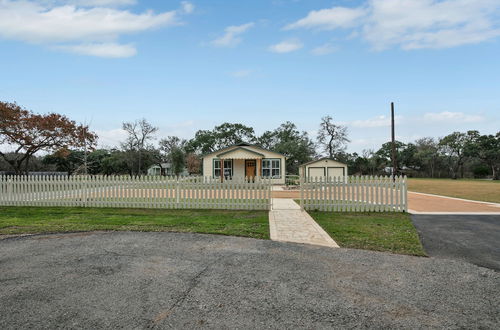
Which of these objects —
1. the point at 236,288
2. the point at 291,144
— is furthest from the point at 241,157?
the point at 291,144

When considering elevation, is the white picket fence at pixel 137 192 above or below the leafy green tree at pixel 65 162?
below

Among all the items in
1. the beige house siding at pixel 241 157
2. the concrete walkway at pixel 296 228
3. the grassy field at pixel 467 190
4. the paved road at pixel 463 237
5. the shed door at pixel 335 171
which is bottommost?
the grassy field at pixel 467 190

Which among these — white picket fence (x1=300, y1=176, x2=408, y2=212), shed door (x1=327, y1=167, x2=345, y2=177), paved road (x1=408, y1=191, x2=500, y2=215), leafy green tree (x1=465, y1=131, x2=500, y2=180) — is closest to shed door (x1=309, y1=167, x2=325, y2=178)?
shed door (x1=327, y1=167, x2=345, y2=177)

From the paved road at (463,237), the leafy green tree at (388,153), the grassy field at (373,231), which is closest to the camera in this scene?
the paved road at (463,237)

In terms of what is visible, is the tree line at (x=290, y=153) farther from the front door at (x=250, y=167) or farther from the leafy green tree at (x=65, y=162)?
the front door at (x=250, y=167)

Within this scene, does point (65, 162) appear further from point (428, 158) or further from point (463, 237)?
point (428, 158)

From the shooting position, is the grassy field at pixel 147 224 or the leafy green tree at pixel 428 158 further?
the leafy green tree at pixel 428 158

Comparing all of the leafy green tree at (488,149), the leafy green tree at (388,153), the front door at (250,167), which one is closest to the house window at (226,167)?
the front door at (250,167)

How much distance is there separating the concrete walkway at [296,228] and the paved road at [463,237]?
6.09 feet

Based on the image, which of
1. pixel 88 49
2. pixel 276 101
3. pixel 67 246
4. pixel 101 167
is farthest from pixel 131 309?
pixel 101 167

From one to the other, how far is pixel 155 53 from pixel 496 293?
589 inches

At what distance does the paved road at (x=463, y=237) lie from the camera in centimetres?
432

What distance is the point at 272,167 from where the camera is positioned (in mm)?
26047

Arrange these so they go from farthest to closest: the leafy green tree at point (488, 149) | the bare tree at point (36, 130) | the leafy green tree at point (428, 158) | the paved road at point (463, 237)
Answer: the leafy green tree at point (428, 158) → the leafy green tree at point (488, 149) → the bare tree at point (36, 130) → the paved road at point (463, 237)
